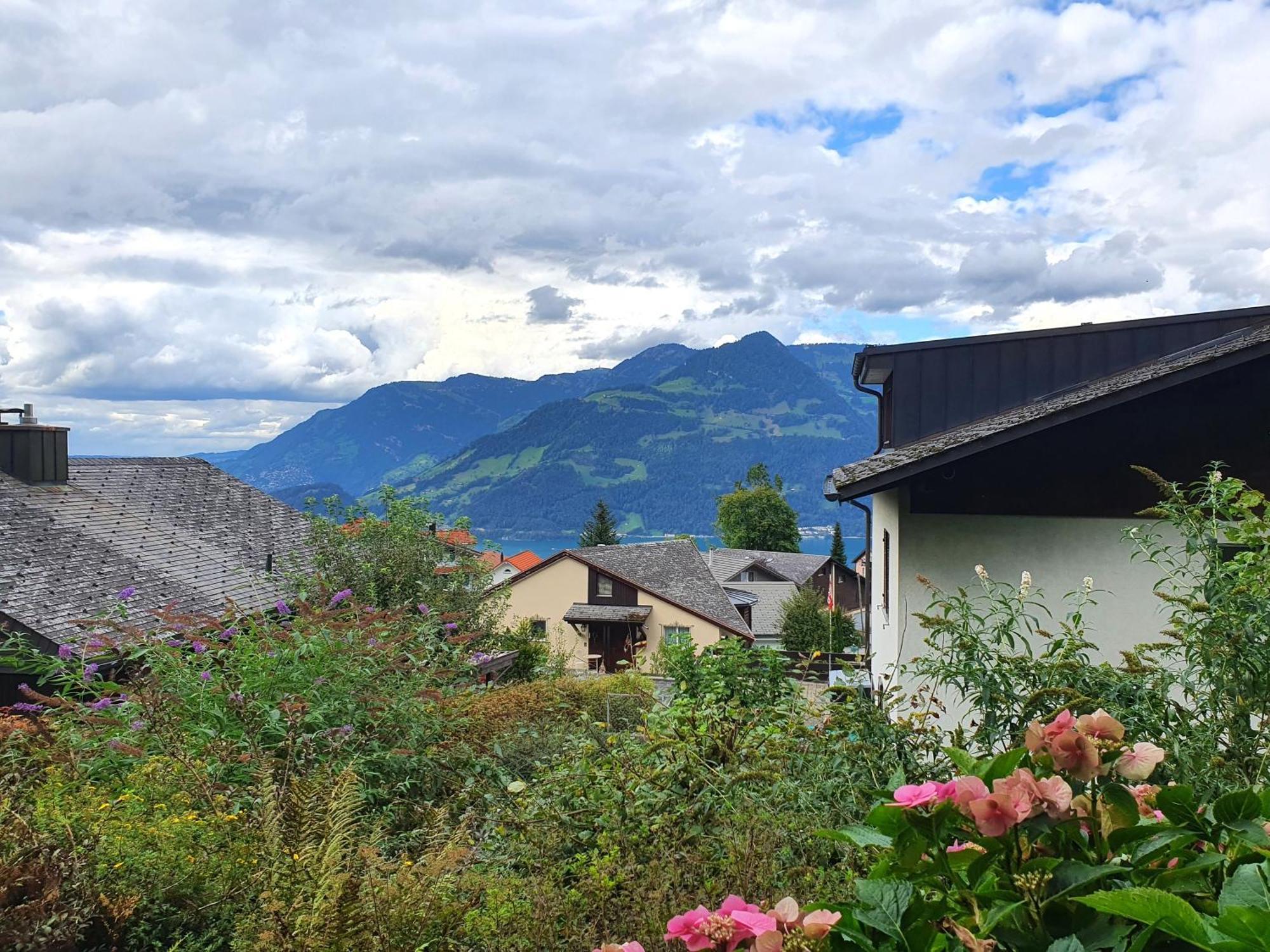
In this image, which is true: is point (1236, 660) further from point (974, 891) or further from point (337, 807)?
point (337, 807)

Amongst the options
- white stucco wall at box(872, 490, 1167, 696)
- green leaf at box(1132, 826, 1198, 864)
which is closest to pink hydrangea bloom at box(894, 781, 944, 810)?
green leaf at box(1132, 826, 1198, 864)

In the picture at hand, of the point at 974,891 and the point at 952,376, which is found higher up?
the point at 952,376

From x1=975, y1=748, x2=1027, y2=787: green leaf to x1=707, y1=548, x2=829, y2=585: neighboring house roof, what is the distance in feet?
230

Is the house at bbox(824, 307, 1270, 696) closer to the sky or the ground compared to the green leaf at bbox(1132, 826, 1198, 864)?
closer to the sky

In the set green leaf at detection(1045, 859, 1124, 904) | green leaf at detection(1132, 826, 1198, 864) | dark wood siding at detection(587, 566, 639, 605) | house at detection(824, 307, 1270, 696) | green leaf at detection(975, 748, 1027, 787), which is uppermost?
house at detection(824, 307, 1270, 696)

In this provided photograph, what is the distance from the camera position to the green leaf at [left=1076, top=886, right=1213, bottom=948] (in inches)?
46.6

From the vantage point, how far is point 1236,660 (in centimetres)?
346

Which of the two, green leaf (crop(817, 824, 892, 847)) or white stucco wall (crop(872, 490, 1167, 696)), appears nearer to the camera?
green leaf (crop(817, 824, 892, 847))

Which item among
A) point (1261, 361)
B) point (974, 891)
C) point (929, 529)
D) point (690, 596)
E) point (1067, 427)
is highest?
point (1261, 361)

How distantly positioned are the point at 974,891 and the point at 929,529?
7.42 m

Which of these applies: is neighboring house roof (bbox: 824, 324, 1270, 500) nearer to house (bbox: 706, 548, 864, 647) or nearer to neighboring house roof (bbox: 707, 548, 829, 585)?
house (bbox: 706, 548, 864, 647)

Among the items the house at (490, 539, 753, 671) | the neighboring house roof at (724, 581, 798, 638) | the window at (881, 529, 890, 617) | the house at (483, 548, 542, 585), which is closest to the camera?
the window at (881, 529, 890, 617)

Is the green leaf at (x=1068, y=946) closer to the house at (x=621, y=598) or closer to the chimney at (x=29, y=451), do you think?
the chimney at (x=29, y=451)

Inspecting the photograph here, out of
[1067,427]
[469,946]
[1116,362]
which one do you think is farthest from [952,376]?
[469,946]
